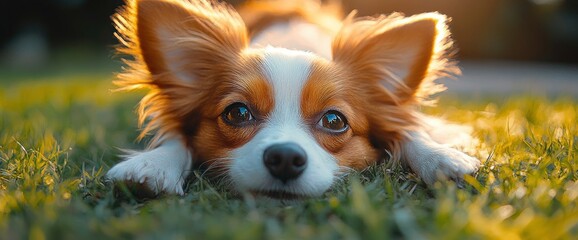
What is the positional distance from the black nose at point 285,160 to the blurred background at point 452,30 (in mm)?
8839

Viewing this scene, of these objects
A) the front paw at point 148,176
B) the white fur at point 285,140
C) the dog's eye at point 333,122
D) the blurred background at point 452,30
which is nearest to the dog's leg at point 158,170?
the front paw at point 148,176

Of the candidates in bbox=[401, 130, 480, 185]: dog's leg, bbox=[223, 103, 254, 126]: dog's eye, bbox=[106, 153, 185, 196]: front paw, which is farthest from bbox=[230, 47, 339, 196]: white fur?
bbox=[401, 130, 480, 185]: dog's leg

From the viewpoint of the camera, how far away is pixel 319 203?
7.44 feet

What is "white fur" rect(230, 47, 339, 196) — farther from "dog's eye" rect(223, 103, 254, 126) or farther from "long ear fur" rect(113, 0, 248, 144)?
"long ear fur" rect(113, 0, 248, 144)

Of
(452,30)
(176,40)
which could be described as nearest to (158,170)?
(176,40)

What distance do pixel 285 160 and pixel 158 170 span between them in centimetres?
61

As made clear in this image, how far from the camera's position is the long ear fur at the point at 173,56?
10.6ft

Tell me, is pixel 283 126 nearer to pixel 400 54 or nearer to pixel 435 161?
pixel 435 161

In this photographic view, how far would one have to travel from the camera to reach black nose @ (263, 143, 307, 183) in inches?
98.3

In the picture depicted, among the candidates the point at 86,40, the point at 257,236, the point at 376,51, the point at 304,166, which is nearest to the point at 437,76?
the point at 376,51

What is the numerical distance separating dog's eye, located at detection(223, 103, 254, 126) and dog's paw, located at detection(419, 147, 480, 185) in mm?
889

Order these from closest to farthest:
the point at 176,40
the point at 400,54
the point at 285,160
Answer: the point at 285,160 → the point at 176,40 → the point at 400,54

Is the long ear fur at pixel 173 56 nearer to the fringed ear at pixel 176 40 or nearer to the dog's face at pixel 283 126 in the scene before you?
the fringed ear at pixel 176 40

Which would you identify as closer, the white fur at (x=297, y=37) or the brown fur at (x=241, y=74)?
the brown fur at (x=241, y=74)
